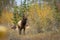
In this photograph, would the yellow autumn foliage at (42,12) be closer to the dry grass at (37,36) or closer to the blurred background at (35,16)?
the blurred background at (35,16)

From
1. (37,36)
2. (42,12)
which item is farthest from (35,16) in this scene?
(37,36)

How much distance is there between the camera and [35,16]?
180 cm

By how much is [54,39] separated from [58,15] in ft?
0.99

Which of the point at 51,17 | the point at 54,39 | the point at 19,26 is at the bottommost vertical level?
the point at 54,39

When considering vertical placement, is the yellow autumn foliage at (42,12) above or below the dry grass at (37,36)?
above

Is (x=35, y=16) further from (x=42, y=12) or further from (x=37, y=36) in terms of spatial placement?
(x=37, y=36)

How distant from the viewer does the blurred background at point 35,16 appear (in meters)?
1.78

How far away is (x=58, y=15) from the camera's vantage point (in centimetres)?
175

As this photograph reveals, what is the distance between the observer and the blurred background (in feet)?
5.82

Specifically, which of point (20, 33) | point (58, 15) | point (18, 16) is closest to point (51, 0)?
point (58, 15)

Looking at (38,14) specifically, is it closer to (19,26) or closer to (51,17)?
(51,17)

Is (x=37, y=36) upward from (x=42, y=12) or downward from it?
downward

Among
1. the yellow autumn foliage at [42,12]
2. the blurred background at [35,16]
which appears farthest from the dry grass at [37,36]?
the yellow autumn foliage at [42,12]

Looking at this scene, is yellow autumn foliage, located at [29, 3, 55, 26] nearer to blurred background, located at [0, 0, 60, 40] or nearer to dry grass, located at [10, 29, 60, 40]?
blurred background, located at [0, 0, 60, 40]
